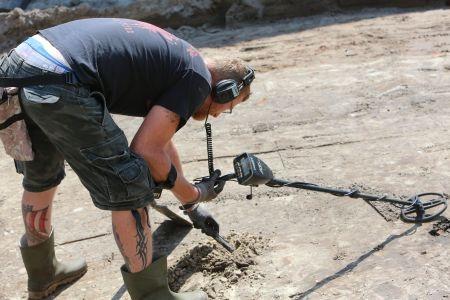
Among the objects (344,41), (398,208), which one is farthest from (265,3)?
(398,208)

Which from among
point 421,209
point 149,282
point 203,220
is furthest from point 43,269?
point 421,209

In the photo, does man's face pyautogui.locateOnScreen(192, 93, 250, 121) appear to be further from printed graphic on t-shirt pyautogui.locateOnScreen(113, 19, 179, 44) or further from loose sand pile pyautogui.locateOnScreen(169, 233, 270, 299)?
loose sand pile pyautogui.locateOnScreen(169, 233, 270, 299)

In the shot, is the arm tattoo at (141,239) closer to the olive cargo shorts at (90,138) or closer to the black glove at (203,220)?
the olive cargo shorts at (90,138)

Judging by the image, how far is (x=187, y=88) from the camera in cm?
243

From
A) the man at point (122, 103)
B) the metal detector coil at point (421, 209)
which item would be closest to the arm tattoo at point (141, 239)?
the man at point (122, 103)

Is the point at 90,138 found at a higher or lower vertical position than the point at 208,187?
higher

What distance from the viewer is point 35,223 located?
2.89 meters

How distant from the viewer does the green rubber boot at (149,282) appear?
2535 mm

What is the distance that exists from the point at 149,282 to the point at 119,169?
0.55 meters

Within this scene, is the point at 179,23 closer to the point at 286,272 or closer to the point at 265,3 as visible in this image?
the point at 265,3

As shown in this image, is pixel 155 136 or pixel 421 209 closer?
pixel 155 136

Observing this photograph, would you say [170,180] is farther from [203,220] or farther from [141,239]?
[203,220]

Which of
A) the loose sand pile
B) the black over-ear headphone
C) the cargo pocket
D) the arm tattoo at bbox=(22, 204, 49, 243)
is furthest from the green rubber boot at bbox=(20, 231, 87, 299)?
the black over-ear headphone

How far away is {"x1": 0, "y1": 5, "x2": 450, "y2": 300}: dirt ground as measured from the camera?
289 centimetres
